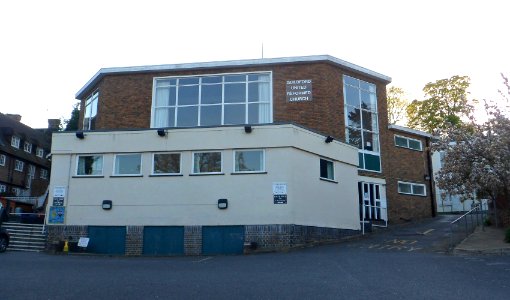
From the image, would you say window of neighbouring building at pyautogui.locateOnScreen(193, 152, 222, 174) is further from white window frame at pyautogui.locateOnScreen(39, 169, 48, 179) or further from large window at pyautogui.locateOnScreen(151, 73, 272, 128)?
white window frame at pyautogui.locateOnScreen(39, 169, 48, 179)

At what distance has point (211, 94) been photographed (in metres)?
24.4

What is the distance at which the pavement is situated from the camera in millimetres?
15148

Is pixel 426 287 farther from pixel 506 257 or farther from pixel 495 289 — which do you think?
pixel 506 257

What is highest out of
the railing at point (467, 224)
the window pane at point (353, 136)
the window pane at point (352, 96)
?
the window pane at point (352, 96)

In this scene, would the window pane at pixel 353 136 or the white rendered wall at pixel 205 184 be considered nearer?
the white rendered wall at pixel 205 184

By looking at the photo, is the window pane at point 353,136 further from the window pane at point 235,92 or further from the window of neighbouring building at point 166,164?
the window of neighbouring building at point 166,164

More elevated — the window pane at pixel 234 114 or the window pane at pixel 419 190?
the window pane at pixel 234 114

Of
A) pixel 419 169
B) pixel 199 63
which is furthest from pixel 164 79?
pixel 419 169

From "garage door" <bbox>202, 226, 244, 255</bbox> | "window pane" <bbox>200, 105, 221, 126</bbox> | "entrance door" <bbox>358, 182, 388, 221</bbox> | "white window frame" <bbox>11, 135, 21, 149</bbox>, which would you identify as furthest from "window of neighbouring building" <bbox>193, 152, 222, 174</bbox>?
"white window frame" <bbox>11, 135, 21, 149</bbox>

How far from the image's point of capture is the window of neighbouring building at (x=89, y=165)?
21.3 m

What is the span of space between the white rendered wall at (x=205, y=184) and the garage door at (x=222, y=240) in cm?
28

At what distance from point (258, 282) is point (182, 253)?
9.33m

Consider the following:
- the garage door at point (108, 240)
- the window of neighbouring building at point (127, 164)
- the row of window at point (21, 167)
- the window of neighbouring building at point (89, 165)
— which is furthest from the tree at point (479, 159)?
the row of window at point (21, 167)

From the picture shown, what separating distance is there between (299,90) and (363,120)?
4111 millimetres
